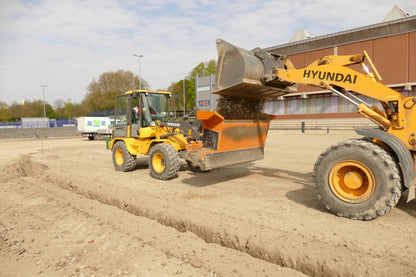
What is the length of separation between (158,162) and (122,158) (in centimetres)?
186

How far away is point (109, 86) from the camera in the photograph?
51781 mm

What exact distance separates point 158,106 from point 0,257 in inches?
231

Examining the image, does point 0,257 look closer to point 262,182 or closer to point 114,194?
point 114,194

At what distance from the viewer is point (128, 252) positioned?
382cm

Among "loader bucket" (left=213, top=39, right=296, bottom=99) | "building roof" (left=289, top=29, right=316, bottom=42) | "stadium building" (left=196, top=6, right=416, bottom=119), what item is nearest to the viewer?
"loader bucket" (left=213, top=39, right=296, bottom=99)

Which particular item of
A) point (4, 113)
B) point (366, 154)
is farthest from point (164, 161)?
point (4, 113)

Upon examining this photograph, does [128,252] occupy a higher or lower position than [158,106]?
lower

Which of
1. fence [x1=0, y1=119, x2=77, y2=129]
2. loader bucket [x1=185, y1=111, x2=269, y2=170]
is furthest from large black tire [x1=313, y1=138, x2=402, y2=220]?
fence [x1=0, y1=119, x2=77, y2=129]

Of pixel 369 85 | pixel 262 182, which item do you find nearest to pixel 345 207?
pixel 369 85

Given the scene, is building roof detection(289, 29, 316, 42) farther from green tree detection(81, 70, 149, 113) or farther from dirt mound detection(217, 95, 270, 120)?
dirt mound detection(217, 95, 270, 120)

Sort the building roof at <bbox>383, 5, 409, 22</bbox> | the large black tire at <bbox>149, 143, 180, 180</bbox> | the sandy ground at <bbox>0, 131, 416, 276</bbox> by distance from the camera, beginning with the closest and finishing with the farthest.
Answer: the sandy ground at <bbox>0, 131, 416, 276</bbox>
the large black tire at <bbox>149, 143, 180, 180</bbox>
the building roof at <bbox>383, 5, 409, 22</bbox>

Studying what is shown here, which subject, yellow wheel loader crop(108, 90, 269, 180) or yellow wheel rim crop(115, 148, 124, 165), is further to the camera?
yellow wheel rim crop(115, 148, 124, 165)

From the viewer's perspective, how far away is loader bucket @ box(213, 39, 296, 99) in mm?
5891

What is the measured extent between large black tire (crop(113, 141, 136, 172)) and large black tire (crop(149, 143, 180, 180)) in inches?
44.8
